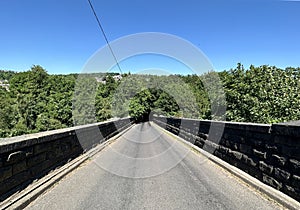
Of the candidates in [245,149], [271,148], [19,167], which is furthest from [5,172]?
[245,149]

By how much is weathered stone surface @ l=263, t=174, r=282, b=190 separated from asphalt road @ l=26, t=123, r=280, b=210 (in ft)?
1.23

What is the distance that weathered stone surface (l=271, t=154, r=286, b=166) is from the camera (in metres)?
4.83

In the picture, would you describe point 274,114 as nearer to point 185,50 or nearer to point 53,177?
point 185,50

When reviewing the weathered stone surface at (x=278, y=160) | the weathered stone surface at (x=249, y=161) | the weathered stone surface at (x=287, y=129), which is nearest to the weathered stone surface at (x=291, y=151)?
the weathered stone surface at (x=278, y=160)

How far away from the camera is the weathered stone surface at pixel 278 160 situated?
15.9 ft

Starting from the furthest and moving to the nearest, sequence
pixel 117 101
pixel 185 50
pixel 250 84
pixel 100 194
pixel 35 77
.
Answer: pixel 35 77 < pixel 117 101 < pixel 250 84 < pixel 185 50 < pixel 100 194

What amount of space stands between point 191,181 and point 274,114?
66.4ft

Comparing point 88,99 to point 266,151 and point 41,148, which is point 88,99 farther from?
point 266,151

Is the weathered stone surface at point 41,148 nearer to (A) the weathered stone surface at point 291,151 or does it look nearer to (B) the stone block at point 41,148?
(B) the stone block at point 41,148

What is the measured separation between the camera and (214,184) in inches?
231

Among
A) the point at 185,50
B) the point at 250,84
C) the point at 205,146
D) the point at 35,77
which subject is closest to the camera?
the point at 205,146

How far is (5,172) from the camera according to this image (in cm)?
423

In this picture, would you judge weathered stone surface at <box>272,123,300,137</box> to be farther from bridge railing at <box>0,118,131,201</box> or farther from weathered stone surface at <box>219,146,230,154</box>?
bridge railing at <box>0,118,131,201</box>

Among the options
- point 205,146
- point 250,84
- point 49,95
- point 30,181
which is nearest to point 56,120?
point 49,95
